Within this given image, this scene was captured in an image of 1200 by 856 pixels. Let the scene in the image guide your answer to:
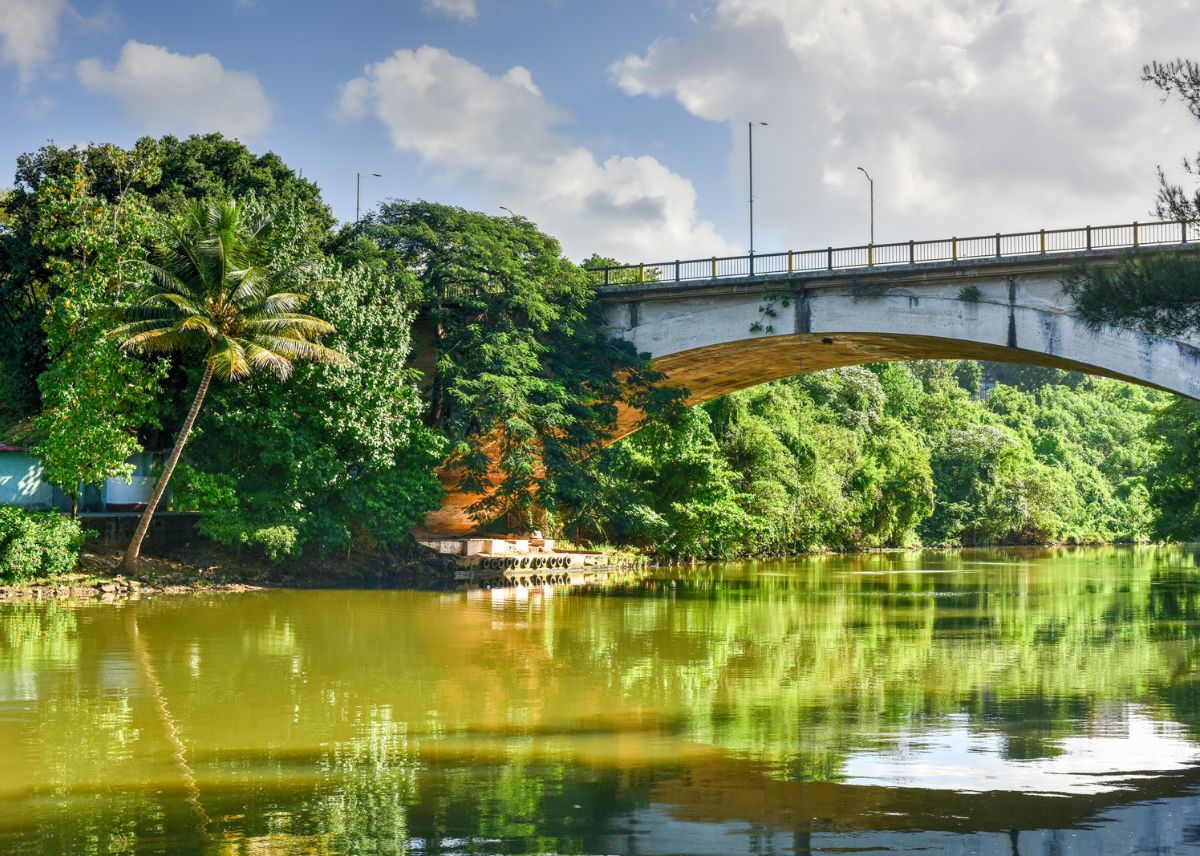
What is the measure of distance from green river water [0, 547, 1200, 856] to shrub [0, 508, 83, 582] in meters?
2.37

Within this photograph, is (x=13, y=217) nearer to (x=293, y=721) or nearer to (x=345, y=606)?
(x=345, y=606)

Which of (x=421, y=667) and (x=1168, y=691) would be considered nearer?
(x=1168, y=691)

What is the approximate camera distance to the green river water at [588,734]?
8344 mm

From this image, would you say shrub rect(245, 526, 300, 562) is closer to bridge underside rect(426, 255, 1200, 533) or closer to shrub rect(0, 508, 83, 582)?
shrub rect(0, 508, 83, 582)

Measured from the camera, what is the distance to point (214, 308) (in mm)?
28078

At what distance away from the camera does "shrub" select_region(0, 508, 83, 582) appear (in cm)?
2569

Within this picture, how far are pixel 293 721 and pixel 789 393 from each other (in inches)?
1869

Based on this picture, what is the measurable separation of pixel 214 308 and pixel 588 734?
62.9ft

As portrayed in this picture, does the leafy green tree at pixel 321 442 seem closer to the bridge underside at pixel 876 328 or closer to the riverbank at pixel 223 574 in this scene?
the riverbank at pixel 223 574

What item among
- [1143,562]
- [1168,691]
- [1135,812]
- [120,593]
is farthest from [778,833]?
[1143,562]

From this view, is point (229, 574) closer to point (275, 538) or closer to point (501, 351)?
point (275, 538)

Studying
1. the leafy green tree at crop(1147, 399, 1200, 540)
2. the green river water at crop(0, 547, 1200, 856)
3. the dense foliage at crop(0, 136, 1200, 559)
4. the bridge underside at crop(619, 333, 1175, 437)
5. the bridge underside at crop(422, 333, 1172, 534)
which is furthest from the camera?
the bridge underside at crop(422, 333, 1172, 534)

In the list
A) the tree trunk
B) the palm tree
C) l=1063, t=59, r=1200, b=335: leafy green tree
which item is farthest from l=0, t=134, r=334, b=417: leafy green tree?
l=1063, t=59, r=1200, b=335: leafy green tree

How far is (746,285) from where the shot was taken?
38.0 m
